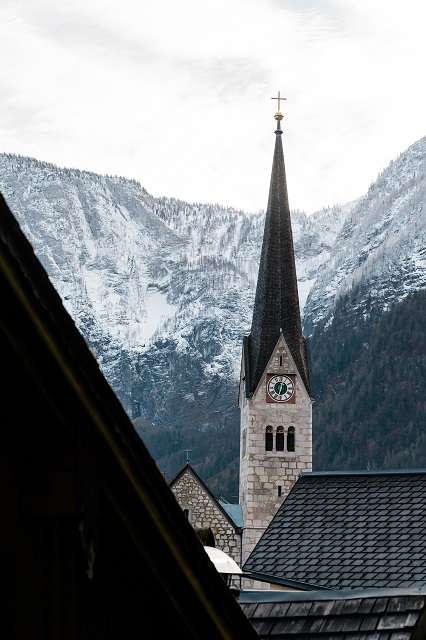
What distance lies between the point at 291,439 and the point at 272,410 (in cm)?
130

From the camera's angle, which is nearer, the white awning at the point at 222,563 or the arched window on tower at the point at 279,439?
the white awning at the point at 222,563

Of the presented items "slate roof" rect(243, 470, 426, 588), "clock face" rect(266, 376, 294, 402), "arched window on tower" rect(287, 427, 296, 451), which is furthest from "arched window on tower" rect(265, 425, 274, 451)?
"slate roof" rect(243, 470, 426, 588)

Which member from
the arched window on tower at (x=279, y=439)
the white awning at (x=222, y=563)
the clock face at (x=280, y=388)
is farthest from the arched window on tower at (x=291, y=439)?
the white awning at (x=222, y=563)

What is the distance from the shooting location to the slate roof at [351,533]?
2752 cm

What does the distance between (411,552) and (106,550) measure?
23922 mm

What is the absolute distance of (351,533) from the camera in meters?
29.3

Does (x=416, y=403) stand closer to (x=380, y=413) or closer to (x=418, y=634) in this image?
(x=380, y=413)

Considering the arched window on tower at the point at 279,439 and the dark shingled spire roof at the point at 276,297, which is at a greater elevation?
the dark shingled spire roof at the point at 276,297

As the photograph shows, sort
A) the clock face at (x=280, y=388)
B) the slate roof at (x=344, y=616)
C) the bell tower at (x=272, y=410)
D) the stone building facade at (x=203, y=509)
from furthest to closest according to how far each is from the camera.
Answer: the stone building facade at (x=203, y=509) < the clock face at (x=280, y=388) < the bell tower at (x=272, y=410) < the slate roof at (x=344, y=616)

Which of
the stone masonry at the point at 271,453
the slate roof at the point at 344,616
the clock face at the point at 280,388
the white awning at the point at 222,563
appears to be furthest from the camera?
the clock face at the point at 280,388

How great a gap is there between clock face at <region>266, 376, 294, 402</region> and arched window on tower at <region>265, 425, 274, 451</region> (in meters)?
1.14

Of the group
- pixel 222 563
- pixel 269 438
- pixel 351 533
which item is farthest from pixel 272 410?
pixel 222 563

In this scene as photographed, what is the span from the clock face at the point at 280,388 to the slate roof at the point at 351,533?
25481 mm

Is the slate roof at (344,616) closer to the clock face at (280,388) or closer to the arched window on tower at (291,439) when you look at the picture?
the arched window on tower at (291,439)
